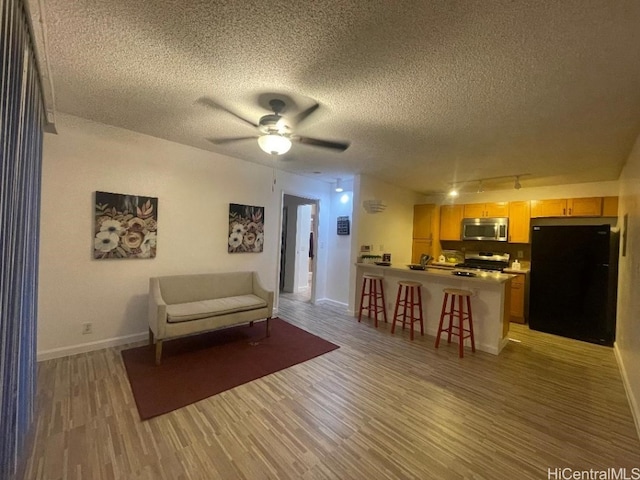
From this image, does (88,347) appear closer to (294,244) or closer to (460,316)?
(294,244)

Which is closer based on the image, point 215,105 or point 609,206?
point 215,105

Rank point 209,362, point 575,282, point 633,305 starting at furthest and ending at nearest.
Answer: point 575,282
point 209,362
point 633,305

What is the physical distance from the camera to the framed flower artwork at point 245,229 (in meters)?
4.00

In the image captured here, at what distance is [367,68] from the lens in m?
1.79

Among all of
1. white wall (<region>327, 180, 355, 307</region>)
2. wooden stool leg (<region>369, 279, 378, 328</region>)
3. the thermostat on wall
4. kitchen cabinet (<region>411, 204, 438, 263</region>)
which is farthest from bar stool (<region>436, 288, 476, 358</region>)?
kitchen cabinet (<region>411, 204, 438, 263</region>)

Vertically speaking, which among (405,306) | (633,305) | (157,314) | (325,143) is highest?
(325,143)

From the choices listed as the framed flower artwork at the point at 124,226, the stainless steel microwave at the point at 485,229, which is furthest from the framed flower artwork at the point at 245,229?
the stainless steel microwave at the point at 485,229

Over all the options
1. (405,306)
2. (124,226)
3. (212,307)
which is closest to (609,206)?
(405,306)

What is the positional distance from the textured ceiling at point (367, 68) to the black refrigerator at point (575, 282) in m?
1.36

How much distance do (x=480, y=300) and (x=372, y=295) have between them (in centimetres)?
160

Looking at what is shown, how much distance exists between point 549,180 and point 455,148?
243 cm

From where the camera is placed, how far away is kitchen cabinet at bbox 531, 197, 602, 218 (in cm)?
423

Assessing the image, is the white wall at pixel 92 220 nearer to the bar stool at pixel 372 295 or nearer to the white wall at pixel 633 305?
the bar stool at pixel 372 295

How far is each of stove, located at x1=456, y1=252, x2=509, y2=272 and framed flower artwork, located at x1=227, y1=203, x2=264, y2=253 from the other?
3.86 meters
